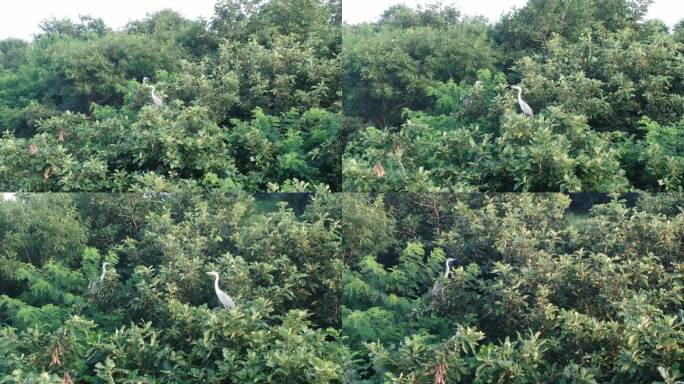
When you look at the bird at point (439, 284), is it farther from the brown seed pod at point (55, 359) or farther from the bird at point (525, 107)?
the brown seed pod at point (55, 359)

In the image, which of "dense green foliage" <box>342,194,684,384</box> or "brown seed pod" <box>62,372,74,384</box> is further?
"brown seed pod" <box>62,372,74,384</box>

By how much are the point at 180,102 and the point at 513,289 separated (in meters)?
2.42

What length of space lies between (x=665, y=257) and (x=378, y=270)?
172cm

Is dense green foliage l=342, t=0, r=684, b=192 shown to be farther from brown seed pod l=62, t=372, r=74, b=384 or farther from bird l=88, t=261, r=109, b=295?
brown seed pod l=62, t=372, r=74, b=384

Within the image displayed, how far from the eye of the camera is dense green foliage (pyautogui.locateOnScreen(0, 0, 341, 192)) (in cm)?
654

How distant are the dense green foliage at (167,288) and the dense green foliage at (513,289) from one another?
28 cm

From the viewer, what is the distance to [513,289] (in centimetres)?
623

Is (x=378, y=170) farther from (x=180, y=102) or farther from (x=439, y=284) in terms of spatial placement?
(x=180, y=102)

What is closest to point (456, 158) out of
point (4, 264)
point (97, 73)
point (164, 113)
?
point (164, 113)

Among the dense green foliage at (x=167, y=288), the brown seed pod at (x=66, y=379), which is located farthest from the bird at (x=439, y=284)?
the brown seed pod at (x=66, y=379)

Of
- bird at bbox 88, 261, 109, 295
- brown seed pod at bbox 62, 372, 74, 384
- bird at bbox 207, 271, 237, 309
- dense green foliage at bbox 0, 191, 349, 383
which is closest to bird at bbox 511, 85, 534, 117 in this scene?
dense green foliage at bbox 0, 191, 349, 383

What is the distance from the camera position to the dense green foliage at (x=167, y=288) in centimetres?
636

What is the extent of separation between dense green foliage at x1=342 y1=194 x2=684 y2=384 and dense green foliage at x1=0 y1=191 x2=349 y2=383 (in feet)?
0.93

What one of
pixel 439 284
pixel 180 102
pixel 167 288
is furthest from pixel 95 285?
pixel 439 284
